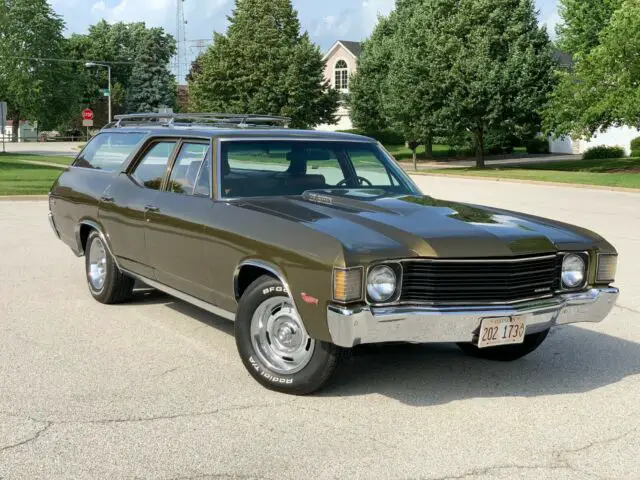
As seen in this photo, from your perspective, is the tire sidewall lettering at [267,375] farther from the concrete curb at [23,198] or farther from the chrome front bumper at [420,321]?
the concrete curb at [23,198]

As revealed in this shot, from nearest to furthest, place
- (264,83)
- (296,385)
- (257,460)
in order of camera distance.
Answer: (257,460) < (296,385) < (264,83)

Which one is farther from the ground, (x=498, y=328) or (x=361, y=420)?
(x=498, y=328)

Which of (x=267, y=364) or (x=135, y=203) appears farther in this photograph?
(x=135, y=203)

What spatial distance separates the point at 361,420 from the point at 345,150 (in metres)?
2.57

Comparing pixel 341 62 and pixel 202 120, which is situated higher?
pixel 341 62

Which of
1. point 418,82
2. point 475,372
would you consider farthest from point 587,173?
point 475,372

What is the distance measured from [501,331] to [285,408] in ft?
4.40

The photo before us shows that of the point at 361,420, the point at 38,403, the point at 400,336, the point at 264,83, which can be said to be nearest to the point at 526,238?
the point at 400,336

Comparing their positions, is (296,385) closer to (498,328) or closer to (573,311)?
(498,328)

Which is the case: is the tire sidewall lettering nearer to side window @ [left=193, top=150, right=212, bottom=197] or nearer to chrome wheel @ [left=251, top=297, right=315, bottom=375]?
chrome wheel @ [left=251, top=297, right=315, bottom=375]

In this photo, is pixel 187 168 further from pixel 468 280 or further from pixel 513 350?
pixel 513 350

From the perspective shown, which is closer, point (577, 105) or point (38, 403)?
point (38, 403)

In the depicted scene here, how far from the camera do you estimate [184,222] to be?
5.95 m

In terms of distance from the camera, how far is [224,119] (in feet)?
25.0
